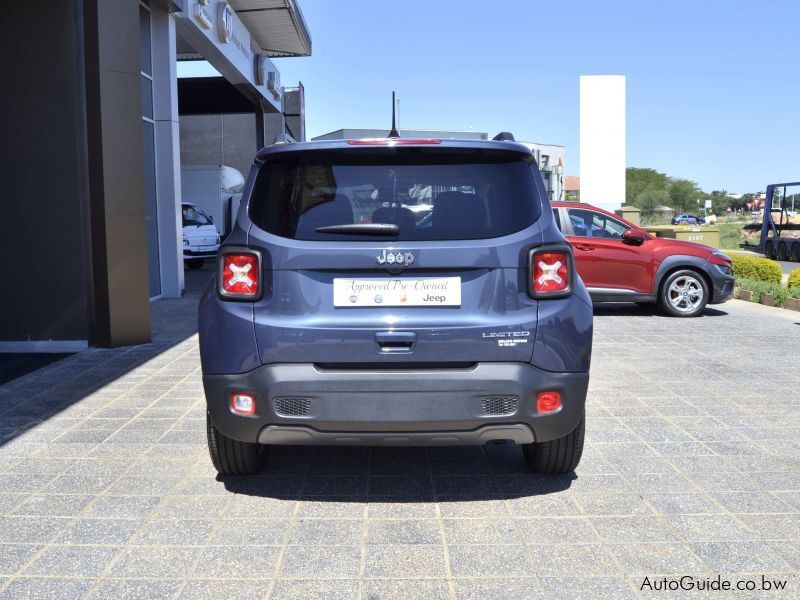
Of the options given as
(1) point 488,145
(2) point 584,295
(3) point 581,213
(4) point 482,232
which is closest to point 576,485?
(2) point 584,295

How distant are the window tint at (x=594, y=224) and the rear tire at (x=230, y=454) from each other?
8566mm

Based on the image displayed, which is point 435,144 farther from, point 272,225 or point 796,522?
point 796,522

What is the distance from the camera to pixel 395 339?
12.0 feet

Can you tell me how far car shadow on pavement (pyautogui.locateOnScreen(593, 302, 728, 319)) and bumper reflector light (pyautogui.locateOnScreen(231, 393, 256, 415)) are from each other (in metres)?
9.22

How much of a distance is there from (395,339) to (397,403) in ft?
0.93

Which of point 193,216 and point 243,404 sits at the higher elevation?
point 193,216

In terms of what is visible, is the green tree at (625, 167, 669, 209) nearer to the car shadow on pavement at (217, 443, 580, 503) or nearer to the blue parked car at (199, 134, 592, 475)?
the car shadow on pavement at (217, 443, 580, 503)

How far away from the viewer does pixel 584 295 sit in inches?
158

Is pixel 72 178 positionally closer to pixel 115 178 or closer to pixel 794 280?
pixel 115 178

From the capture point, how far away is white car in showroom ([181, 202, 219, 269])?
21.6 meters

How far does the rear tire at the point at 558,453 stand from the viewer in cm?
425

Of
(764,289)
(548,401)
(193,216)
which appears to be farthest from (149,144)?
(548,401)

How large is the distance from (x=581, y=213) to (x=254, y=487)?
349 inches

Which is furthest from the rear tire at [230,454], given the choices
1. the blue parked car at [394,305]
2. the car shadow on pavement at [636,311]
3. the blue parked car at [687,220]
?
the blue parked car at [687,220]
